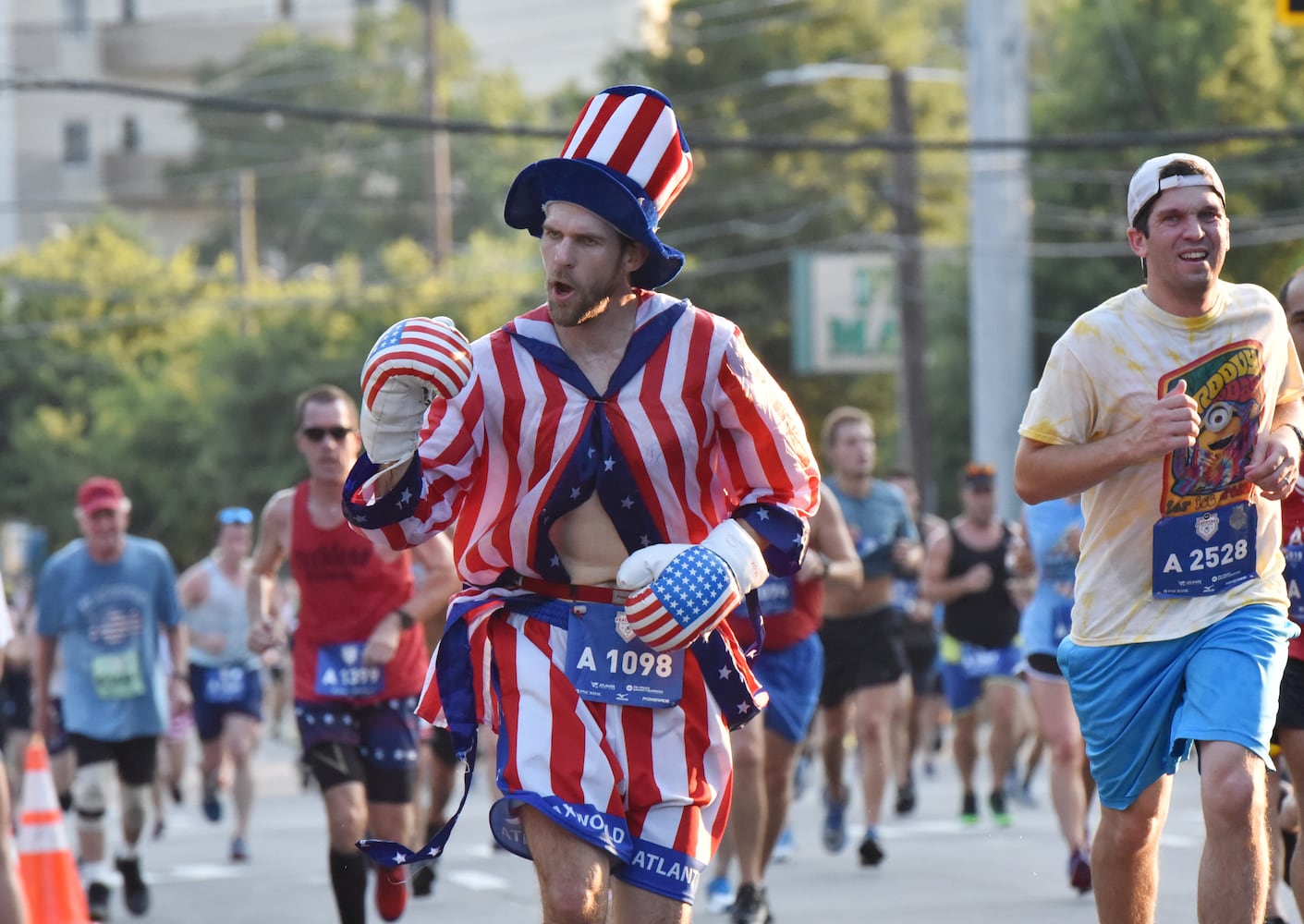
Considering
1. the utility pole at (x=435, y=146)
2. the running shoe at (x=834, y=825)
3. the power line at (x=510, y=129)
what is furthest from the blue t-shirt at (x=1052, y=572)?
the utility pole at (x=435, y=146)

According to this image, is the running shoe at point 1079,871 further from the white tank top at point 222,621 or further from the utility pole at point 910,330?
the utility pole at point 910,330

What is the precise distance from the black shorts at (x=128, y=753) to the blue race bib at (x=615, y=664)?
7.59 m

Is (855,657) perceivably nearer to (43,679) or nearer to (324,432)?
(43,679)

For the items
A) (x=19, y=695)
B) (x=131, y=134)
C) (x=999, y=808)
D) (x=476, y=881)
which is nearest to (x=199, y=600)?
(x=19, y=695)

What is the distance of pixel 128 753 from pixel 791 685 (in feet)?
12.6

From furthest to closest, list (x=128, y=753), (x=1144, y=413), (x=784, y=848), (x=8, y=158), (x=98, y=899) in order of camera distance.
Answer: (x=8, y=158) < (x=784, y=848) < (x=128, y=753) < (x=98, y=899) < (x=1144, y=413)

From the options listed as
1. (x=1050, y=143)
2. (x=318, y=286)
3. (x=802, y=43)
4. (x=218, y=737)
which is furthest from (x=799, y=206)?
(x=218, y=737)

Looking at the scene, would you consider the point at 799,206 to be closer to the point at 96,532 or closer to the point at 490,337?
the point at 96,532

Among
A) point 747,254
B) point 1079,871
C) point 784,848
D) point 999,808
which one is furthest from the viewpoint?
point 747,254

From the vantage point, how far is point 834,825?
13.2 meters

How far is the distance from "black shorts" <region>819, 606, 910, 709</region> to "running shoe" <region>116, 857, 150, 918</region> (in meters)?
4.07

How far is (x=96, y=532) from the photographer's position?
12266mm

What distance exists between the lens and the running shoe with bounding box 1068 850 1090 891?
34.1 feet

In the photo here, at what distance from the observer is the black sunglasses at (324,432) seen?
9.48 m
